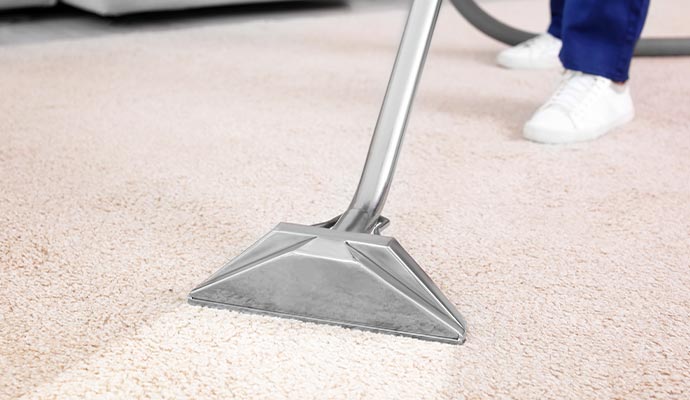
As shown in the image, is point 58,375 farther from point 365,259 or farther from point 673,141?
point 673,141

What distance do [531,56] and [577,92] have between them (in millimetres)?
487

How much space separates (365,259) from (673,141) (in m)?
0.77

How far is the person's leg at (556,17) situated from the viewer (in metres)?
1.63

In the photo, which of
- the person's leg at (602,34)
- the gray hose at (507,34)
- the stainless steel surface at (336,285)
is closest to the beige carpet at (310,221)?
the stainless steel surface at (336,285)

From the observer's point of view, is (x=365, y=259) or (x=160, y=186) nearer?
(x=365, y=259)

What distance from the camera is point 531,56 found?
5.42ft

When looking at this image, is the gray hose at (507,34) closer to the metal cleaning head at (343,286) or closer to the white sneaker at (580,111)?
the white sneaker at (580,111)

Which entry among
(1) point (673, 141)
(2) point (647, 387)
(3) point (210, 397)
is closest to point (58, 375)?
(3) point (210, 397)

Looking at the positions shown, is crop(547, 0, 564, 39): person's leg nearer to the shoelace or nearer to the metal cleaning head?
the shoelace

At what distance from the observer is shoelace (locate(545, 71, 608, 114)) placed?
1.17 meters

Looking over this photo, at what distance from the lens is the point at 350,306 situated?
22.9 inches

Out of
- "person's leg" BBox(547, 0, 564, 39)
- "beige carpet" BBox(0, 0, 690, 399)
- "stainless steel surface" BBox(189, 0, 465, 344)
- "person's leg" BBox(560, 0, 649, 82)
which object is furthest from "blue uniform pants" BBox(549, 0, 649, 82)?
"stainless steel surface" BBox(189, 0, 465, 344)

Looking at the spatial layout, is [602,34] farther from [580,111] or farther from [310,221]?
[310,221]

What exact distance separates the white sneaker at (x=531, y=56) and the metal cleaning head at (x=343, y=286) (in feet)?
3.81
